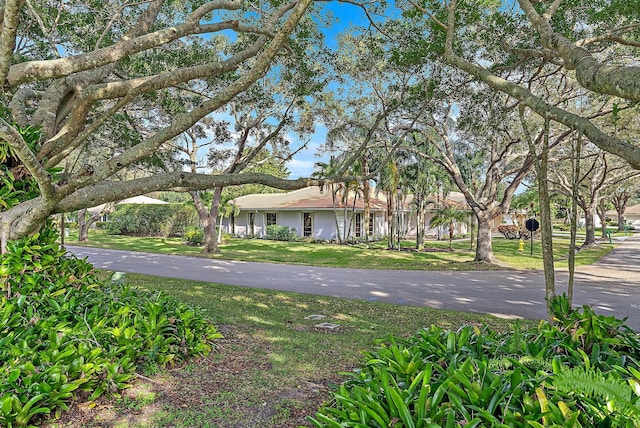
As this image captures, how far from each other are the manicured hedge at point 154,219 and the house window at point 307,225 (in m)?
9.44

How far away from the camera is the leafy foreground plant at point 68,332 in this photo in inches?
131

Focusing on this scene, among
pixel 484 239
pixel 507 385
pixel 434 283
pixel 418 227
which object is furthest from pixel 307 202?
pixel 507 385

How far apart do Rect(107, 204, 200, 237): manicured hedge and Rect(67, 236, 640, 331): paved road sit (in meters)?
16.0

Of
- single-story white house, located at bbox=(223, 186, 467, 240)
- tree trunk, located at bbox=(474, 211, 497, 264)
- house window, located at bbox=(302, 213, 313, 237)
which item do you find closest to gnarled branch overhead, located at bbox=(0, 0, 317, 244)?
tree trunk, located at bbox=(474, 211, 497, 264)

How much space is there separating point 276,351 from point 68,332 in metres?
2.38

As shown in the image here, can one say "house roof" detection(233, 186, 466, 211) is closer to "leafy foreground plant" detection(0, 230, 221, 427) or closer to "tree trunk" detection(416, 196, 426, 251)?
"tree trunk" detection(416, 196, 426, 251)

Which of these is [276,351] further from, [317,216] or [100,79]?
[317,216]

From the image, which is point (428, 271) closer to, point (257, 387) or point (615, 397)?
point (257, 387)

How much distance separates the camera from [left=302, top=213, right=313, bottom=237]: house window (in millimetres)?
30234

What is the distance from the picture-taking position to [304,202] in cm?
3058

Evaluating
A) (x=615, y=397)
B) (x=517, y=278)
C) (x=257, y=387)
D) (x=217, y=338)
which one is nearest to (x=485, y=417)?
(x=615, y=397)

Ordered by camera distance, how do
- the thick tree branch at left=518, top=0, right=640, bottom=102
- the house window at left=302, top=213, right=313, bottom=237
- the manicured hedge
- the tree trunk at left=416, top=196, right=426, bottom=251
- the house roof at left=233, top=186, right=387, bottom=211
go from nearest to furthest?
the thick tree branch at left=518, top=0, right=640, bottom=102 → the tree trunk at left=416, top=196, right=426, bottom=251 → the house roof at left=233, top=186, right=387, bottom=211 → the house window at left=302, top=213, right=313, bottom=237 → the manicured hedge

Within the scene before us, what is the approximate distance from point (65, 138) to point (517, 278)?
42.6 ft

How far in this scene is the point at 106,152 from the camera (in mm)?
20781
